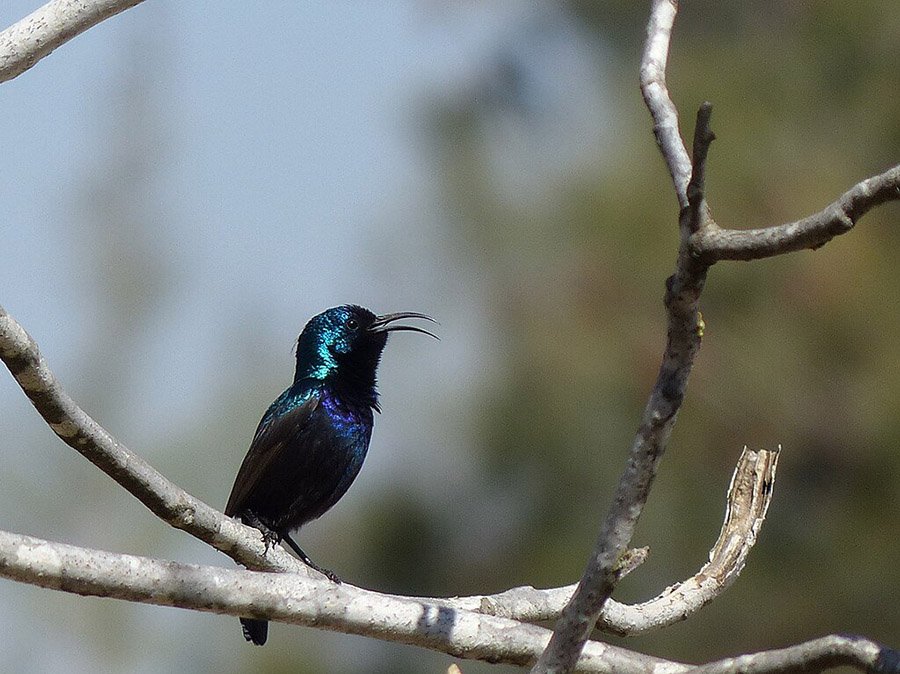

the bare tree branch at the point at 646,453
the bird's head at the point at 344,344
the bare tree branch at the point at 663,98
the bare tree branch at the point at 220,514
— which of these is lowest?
the bare tree branch at the point at 646,453

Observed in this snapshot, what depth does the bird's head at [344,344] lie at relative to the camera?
17.7 ft

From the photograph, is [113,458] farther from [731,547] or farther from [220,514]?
[731,547]

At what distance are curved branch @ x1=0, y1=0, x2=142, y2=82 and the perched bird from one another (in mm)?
2306

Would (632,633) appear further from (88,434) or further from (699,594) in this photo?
(88,434)

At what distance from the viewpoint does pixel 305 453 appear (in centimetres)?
505

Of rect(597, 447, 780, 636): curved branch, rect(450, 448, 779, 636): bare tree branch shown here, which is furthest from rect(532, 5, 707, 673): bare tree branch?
rect(597, 447, 780, 636): curved branch

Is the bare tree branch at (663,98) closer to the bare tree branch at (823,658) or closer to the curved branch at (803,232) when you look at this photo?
the curved branch at (803,232)

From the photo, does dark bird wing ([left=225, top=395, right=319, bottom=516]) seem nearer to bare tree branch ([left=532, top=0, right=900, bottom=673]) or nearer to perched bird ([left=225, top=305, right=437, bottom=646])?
perched bird ([left=225, top=305, right=437, bottom=646])

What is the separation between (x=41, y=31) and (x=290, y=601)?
1243mm

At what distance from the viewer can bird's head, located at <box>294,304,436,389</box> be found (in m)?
5.41

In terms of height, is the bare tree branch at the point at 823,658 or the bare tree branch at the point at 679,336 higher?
the bare tree branch at the point at 679,336

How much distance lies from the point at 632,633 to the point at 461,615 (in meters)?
0.63

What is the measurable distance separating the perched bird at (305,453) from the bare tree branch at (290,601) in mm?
1976

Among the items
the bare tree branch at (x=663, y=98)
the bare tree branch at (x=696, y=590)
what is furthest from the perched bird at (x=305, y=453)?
the bare tree branch at (x=663, y=98)
